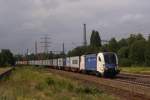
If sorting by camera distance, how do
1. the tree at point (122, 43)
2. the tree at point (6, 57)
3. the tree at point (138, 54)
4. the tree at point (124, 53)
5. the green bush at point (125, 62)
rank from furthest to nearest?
the tree at point (6, 57) < the tree at point (122, 43) < the tree at point (124, 53) < the tree at point (138, 54) < the green bush at point (125, 62)

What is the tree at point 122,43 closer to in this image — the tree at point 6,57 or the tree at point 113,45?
the tree at point 113,45

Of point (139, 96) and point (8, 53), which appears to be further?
point (8, 53)

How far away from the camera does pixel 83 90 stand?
26.1 metres

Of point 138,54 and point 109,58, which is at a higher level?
point 138,54

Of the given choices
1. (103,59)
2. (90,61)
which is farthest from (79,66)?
(103,59)

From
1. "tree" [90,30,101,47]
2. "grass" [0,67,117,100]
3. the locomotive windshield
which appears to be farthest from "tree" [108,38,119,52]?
"grass" [0,67,117,100]

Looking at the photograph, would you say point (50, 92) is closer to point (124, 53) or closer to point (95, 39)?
point (124, 53)

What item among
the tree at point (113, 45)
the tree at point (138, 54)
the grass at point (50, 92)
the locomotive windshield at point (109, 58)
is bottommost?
the grass at point (50, 92)

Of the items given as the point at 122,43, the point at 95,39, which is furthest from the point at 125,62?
the point at 95,39

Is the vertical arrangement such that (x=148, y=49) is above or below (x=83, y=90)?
above

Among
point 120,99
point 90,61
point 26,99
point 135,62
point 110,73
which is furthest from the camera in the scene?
point 135,62

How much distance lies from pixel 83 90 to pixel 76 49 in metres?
94.5

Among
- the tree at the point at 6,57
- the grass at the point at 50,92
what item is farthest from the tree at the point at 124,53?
the grass at the point at 50,92

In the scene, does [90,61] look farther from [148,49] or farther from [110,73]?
Answer: [148,49]
